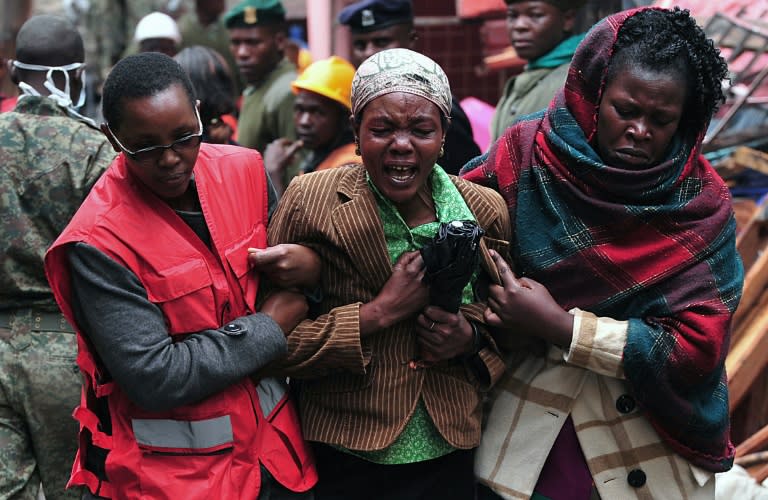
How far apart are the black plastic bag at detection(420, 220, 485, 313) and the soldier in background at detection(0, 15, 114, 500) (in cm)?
145

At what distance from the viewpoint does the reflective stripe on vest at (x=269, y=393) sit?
269 cm

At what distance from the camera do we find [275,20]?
6.44 meters

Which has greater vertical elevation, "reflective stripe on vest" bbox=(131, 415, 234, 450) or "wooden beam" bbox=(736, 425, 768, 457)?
"reflective stripe on vest" bbox=(131, 415, 234, 450)

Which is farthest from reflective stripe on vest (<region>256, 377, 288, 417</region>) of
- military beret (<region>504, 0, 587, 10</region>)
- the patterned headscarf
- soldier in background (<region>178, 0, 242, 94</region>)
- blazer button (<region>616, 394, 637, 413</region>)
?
soldier in background (<region>178, 0, 242, 94</region>)

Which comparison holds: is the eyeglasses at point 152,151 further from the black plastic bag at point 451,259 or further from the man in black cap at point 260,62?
the man in black cap at point 260,62

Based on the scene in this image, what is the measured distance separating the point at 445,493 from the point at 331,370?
50 cm

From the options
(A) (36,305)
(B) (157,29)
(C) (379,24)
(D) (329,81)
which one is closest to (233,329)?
(A) (36,305)

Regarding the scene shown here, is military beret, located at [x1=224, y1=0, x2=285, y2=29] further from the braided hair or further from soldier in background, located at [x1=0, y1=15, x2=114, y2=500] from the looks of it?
the braided hair

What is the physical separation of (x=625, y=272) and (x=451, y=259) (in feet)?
1.80

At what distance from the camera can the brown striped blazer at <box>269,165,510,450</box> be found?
8.67 ft

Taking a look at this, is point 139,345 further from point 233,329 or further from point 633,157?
point 633,157

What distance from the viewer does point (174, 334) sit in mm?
2535

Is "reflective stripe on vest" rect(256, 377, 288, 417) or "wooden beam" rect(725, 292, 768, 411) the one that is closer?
"reflective stripe on vest" rect(256, 377, 288, 417)

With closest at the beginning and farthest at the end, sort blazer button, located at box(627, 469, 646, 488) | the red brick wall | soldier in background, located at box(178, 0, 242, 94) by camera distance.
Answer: blazer button, located at box(627, 469, 646, 488)
soldier in background, located at box(178, 0, 242, 94)
the red brick wall
